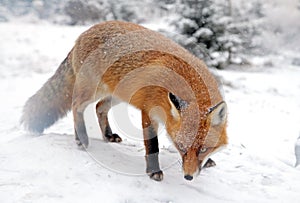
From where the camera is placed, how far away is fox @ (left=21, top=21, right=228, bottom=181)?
4.07 m

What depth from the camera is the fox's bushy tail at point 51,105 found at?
5715 mm

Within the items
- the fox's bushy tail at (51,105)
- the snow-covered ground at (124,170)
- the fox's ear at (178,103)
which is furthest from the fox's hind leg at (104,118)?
the fox's ear at (178,103)

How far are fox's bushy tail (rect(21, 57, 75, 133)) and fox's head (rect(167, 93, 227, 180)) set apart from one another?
2.22 metres

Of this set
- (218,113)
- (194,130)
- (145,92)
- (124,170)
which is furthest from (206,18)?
(194,130)

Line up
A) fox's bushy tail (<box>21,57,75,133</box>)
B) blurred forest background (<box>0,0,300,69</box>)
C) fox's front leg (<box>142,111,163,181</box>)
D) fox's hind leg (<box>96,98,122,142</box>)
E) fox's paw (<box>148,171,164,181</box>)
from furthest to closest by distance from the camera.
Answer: blurred forest background (<box>0,0,300,69</box>), fox's hind leg (<box>96,98,122,142</box>), fox's bushy tail (<box>21,57,75,133</box>), fox's front leg (<box>142,111,163,181</box>), fox's paw (<box>148,171,164,181</box>)

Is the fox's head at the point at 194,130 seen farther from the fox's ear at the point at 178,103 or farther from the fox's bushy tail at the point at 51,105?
the fox's bushy tail at the point at 51,105

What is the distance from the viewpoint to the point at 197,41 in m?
14.0

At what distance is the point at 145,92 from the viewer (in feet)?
15.8

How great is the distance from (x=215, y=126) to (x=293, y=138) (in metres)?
5.38

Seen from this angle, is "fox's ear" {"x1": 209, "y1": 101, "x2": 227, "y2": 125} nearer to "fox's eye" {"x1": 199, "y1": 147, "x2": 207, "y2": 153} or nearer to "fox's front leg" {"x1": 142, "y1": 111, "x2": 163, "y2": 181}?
"fox's eye" {"x1": 199, "y1": 147, "x2": 207, "y2": 153}

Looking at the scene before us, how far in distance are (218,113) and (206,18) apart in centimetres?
1045

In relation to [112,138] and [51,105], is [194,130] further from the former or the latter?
[51,105]

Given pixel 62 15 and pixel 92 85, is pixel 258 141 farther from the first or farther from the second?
pixel 62 15

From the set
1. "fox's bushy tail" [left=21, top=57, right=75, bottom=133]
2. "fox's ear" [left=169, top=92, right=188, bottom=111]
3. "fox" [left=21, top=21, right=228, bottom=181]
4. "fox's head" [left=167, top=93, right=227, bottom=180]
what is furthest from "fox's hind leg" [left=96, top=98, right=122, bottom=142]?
"fox's ear" [left=169, top=92, right=188, bottom=111]
